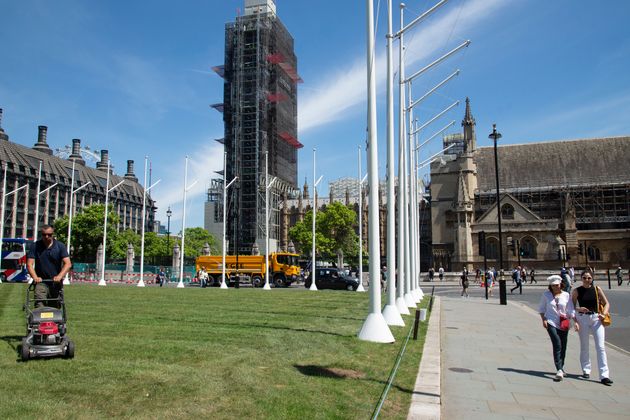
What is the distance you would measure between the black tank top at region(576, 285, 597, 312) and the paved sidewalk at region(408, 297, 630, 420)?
1251 mm

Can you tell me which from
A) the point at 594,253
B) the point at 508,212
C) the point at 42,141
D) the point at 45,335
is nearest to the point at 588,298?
the point at 45,335

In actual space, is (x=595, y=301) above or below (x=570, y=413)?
above

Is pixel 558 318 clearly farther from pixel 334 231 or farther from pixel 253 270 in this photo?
pixel 334 231

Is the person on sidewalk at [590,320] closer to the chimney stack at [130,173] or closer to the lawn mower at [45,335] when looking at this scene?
the lawn mower at [45,335]

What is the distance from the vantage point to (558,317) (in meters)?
8.48

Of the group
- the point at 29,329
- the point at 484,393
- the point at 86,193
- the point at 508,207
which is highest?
the point at 86,193

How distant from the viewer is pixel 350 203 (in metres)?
117

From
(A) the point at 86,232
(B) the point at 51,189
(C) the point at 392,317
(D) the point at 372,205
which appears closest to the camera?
(D) the point at 372,205

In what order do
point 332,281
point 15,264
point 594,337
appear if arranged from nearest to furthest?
point 594,337
point 332,281
point 15,264

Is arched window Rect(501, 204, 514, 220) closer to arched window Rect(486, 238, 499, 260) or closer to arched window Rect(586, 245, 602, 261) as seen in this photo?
arched window Rect(486, 238, 499, 260)

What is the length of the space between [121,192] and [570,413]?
134009 mm

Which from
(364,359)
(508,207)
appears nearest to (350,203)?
(508,207)

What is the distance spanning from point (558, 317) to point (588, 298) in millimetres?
579

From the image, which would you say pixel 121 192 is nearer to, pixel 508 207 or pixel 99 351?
pixel 508 207
